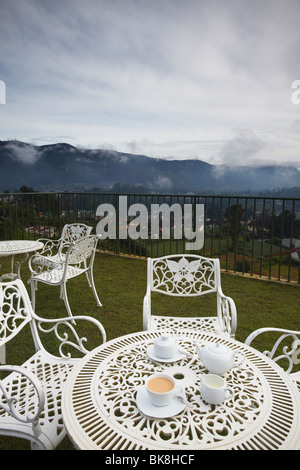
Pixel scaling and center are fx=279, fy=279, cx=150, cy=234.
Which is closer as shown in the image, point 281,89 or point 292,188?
point 292,188

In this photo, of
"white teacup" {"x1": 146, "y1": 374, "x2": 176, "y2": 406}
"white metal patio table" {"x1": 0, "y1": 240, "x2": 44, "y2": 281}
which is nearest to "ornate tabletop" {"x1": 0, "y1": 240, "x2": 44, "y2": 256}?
"white metal patio table" {"x1": 0, "y1": 240, "x2": 44, "y2": 281}

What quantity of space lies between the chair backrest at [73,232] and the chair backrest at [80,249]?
1.13 m

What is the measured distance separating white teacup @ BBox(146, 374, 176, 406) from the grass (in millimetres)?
1737

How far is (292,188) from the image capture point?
448cm

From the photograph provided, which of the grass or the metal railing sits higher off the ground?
the metal railing

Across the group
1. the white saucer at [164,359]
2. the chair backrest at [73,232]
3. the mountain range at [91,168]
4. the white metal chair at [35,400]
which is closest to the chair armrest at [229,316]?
the white saucer at [164,359]

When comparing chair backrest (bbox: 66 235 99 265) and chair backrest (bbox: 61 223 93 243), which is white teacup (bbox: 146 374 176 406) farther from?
chair backrest (bbox: 61 223 93 243)

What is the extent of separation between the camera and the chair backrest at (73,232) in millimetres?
4344

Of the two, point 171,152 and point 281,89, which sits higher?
point 281,89

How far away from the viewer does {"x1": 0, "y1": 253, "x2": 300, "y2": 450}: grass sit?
9.52 ft

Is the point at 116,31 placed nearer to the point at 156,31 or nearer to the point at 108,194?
the point at 156,31

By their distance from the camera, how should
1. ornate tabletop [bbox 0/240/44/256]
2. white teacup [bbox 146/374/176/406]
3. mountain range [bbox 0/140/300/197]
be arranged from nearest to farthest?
white teacup [bbox 146/374/176/406]
ornate tabletop [bbox 0/240/44/256]
mountain range [bbox 0/140/300/197]

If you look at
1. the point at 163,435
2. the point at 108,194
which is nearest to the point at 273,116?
the point at 108,194

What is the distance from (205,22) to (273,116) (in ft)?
10.6
